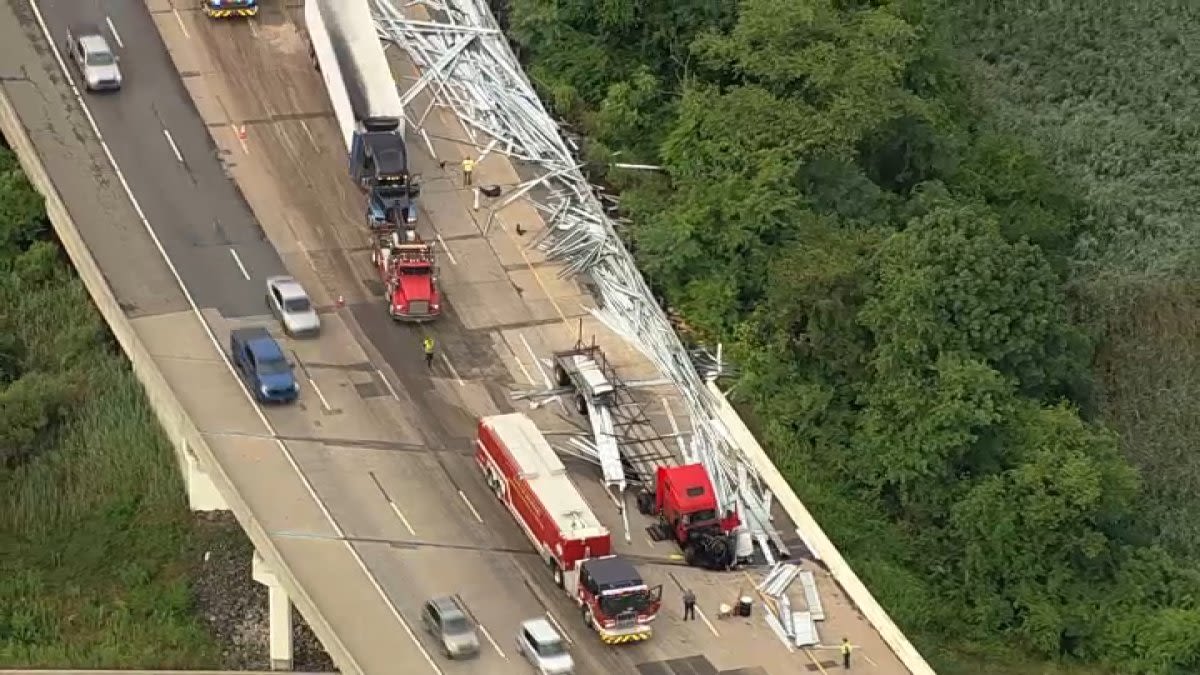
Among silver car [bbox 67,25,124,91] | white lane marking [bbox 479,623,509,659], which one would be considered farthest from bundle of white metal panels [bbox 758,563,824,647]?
silver car [bbox 67,25,124,91]

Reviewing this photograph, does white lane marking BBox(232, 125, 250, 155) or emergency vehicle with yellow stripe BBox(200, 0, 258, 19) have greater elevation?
emergency vehicle with yellow stripe BBox(200, 0, 258, 19)

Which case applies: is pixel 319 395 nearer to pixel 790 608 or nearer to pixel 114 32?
pixel 790 608

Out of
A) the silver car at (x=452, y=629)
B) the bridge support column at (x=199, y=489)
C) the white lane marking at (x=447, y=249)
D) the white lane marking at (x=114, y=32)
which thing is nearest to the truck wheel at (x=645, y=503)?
the silver car at (x=452, y=629)

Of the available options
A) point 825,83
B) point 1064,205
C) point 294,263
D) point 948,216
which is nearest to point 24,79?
point 294,263

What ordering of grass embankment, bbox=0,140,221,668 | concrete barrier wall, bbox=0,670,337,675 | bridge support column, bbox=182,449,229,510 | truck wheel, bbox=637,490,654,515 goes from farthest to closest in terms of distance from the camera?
bridge support column, bbox=182,449,229,510 < truck wheel, bbox=637,490,654,515 < grass embankment, bbox=0,140,221,668 < concrete barrier wall, bbox=0,670,337,675

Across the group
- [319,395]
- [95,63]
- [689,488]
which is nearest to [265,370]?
[319,395]

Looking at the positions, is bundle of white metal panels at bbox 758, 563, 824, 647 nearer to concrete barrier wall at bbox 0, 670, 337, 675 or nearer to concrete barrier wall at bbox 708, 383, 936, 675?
concrete barrier wall at bbox 708, 383, 936, 675
